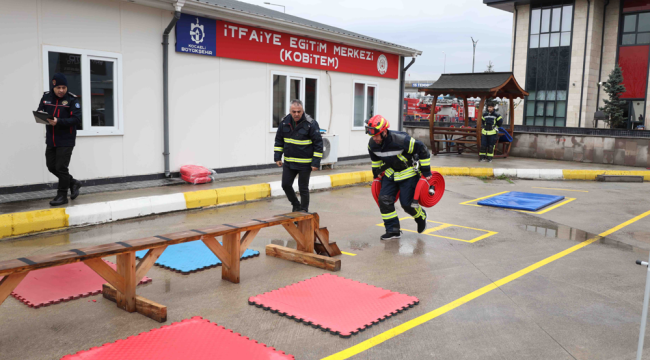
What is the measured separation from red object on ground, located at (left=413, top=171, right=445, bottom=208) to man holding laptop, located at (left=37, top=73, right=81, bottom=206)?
214 inches

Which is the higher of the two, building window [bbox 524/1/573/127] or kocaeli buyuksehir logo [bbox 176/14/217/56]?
building window [bbox 524/1/573/127]

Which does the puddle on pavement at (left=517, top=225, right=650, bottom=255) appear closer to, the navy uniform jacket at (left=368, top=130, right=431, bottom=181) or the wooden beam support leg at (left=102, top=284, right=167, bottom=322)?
the navy uniform jacket at (left=368, top=130, right=431, bottom=181)

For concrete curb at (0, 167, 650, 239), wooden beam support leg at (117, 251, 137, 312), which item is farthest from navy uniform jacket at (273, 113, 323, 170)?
wooden beam support leg at (117, 251, 137, 312)

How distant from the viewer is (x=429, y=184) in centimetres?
756

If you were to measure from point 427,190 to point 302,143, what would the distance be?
6.53 ft

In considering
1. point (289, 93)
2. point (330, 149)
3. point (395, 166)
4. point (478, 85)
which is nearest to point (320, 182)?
point (330, 149)

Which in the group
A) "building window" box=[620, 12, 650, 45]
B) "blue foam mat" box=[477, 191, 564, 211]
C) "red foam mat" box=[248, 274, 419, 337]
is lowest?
"red foam mat" box=[248, 274, 419, 337]

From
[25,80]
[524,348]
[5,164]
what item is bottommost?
[524,348]

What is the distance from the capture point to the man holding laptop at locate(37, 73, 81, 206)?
8.15 m

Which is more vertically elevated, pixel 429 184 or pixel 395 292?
pixel 429 184

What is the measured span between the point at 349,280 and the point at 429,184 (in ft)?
8.02

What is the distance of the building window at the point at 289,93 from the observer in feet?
45.4

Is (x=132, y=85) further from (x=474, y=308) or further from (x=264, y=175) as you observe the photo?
(x=474, y=308)

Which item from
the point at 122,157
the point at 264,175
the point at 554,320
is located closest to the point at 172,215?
the point at 122,157
